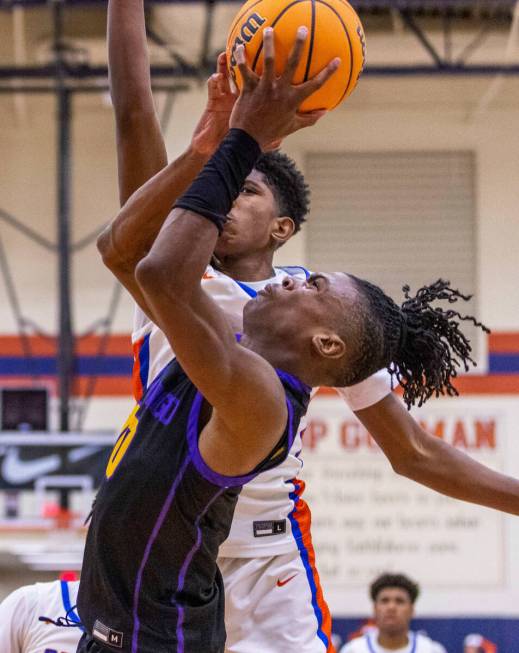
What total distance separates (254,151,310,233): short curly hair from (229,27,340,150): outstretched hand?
3.98 feet

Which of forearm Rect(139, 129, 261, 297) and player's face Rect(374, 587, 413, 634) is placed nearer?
forearm Rect(139, 129, 261, 297)

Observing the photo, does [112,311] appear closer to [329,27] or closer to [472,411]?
[472,411]

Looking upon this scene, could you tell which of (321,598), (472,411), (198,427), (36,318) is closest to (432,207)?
(472,411)

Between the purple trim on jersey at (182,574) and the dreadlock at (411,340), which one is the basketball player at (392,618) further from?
the purple trim on jersey at (182,574)

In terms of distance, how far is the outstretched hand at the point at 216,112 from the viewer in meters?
3.11

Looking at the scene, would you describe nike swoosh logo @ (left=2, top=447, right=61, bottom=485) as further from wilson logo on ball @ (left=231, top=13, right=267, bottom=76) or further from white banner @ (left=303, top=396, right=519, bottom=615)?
wilson logo on ball @ (left=231, top=13, right=267, bottom=76)

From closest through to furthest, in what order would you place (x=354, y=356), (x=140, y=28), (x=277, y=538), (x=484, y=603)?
1. (x=354, y=356)
2. (x=140, y=28)
3. (x=277, y=538)
4. (x=484, y=603)

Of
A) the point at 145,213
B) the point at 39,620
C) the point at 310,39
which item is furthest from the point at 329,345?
the point at 39,620

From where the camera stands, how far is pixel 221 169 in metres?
2.71

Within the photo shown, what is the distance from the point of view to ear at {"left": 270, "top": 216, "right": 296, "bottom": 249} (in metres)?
3.97

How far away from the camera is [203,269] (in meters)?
2.71

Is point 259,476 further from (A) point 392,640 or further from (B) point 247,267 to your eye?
(A) point 392,640

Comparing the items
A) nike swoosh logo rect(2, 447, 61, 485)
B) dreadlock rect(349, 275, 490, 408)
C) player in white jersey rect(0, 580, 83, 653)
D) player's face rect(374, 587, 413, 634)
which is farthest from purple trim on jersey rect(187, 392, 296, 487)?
nike swoosh logo rect(2, 447, 61, 485)

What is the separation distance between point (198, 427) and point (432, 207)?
34.4ft
